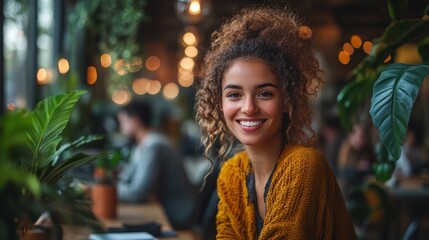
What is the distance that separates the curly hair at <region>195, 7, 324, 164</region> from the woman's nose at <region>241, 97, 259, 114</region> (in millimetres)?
98

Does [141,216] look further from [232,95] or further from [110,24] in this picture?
[232,95]

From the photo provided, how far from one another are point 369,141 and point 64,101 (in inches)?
199

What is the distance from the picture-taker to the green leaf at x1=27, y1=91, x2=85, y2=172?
1802mm

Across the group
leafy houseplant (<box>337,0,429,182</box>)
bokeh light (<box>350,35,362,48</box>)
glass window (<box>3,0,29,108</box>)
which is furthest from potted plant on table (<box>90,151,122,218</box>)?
bokeh light (<box>350,35,362,48</box>)

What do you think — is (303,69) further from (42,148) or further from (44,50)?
(44,50)

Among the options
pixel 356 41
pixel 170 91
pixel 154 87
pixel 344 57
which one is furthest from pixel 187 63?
pixel 170 91

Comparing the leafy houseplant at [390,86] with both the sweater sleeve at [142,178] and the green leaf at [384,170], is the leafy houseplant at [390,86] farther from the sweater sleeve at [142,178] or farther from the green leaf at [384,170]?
the sweater sleeve at [142,178]

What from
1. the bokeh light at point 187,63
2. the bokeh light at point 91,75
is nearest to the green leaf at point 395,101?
the bokeh light at point 91,75

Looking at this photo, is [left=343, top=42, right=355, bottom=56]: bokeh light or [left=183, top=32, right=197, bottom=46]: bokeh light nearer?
[left=183, top=32, right=197, bottom=46]: bokeh light

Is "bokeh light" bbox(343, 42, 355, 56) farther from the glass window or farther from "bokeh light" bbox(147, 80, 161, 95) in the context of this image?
"bokeh light" bbox(147, 80, 161, 95)

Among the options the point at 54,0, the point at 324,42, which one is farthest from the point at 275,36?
the point at 324,42

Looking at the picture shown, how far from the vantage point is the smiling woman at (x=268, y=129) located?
1924 millimetres

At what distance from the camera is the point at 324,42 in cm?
1371

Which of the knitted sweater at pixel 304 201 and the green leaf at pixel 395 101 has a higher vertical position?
the green leaf at pixel 395 101
